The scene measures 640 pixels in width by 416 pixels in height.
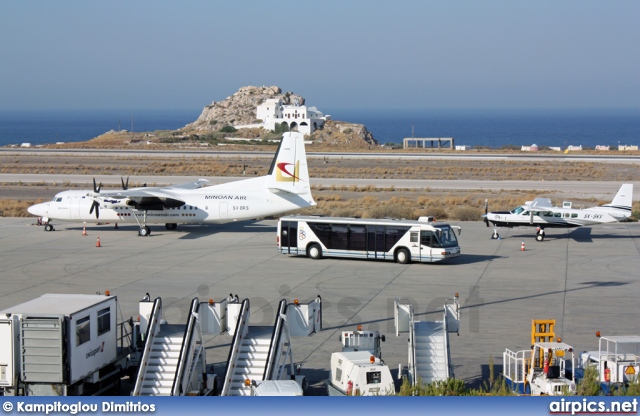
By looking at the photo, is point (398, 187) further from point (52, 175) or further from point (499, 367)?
point (499, 367)

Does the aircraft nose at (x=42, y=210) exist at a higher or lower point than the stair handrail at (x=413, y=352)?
higher

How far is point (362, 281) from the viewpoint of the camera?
112ft

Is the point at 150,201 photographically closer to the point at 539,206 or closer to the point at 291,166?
the point at 291,166

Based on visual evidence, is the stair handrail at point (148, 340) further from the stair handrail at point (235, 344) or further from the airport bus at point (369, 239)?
the airport bus at point (369, 239)

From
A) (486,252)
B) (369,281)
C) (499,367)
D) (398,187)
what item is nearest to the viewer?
(499,367)

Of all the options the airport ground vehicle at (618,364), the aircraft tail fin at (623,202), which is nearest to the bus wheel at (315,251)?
the aircraft tail fin at (623,202)

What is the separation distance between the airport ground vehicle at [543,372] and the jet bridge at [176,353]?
6.97m

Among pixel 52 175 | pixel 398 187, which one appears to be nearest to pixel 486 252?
pixel 398 187

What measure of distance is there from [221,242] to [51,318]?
87.8 ft

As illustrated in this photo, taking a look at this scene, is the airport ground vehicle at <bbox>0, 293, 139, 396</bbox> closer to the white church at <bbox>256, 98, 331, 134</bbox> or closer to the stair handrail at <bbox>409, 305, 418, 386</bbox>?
the stair handrail at <bbox>409, 305, 418, 386</bbox>

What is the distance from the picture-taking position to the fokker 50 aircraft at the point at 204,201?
44.8m

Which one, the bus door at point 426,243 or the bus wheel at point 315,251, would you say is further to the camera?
the bus wheel at point 315,251

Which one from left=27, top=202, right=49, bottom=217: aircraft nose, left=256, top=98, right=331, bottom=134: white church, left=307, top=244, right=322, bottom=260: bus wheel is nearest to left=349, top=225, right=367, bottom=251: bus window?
left=307, top=244, right=322, bottom=260: bus wheel

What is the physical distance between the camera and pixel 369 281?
1340 inches
